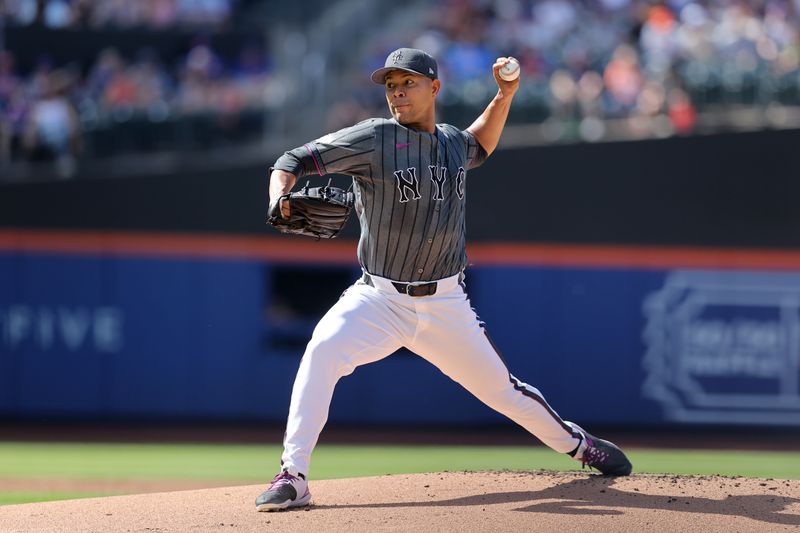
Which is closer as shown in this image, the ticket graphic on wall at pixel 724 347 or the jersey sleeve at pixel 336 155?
the jersey sleeve at pixel 336 155

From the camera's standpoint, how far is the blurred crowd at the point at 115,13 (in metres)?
11.5

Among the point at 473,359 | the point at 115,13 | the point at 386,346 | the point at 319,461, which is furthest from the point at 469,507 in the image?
the point at 115,13

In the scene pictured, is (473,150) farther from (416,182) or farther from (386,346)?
(386,346)

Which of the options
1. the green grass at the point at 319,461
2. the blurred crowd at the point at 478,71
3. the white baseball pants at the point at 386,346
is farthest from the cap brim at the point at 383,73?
the blurred crowd at the point at 478,71

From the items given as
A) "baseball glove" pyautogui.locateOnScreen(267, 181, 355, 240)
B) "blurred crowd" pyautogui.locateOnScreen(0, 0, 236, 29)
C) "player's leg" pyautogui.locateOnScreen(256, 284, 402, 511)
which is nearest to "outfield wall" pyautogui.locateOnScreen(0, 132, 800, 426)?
"blurred crowd" pyautogui.locateOnScreen(0, 0, 236, 29)

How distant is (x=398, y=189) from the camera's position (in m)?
4.32

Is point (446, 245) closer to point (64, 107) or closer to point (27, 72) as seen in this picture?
point (64, 107)

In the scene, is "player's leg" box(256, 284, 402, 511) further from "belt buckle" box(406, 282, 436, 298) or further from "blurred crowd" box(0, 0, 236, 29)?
"blurred crowd" box(0, 0, 236, 29)

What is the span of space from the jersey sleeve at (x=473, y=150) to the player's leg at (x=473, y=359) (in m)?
0.57

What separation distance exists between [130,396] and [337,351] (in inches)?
286

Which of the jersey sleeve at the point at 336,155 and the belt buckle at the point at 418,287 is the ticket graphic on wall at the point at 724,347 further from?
the jersey sleeve at the point at 336,155

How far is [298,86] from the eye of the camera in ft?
36.3

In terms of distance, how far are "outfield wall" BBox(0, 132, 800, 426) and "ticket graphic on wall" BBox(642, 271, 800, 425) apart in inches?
0.6

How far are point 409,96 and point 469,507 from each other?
62.4 inches
